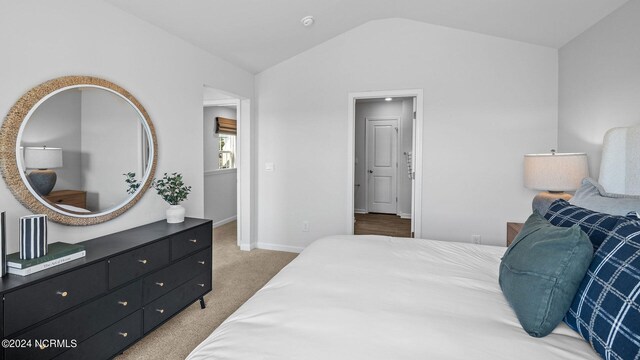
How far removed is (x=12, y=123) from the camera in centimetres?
170

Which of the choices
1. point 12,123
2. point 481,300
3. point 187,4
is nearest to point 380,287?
point 481,300

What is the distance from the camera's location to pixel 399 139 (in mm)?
6680

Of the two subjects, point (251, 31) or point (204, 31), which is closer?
point (204, 31)

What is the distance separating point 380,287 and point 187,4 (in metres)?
2.48

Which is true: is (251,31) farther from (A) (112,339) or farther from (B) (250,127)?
(A) (112,339)

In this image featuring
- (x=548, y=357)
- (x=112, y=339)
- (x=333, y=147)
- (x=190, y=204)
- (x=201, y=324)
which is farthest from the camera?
(x=333, y=147)

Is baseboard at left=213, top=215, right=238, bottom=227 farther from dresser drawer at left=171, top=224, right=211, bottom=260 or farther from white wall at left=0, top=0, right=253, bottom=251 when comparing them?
dresser drawer at left=171, top=224, right=211, bottom=260

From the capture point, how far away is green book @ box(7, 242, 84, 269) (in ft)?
4.96

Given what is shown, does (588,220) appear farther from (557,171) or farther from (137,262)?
(137,262)

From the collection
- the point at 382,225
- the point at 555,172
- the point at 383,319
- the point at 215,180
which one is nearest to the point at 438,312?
the point at 383,319

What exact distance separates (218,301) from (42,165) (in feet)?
5.37

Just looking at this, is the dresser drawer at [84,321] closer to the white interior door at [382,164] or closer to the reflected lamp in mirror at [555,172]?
the reflected lamp in mirror at [555,172]

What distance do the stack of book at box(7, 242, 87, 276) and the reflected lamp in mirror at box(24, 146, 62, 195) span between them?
348mm

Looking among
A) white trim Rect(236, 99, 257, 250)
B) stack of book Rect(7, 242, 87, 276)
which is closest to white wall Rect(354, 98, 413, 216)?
white trim Rect(236, 99, 257, 250)
